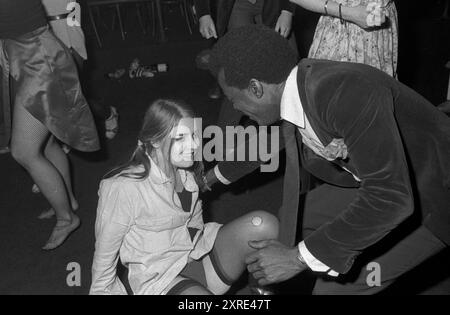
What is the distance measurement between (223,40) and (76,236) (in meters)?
1.51

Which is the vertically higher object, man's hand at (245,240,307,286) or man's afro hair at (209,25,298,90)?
man's afro hair at (209,25,298,90)

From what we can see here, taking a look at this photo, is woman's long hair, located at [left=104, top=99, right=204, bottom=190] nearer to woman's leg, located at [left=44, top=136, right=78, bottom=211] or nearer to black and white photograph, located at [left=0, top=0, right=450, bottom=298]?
black and white photograph, located at [left=0, top=0, right=450, bottom=298]

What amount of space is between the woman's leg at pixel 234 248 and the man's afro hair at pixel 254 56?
1.86 feet

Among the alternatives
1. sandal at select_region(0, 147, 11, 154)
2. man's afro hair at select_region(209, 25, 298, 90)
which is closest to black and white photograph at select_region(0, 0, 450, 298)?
man's afro hair at select_region(209, 25, 298, 90)

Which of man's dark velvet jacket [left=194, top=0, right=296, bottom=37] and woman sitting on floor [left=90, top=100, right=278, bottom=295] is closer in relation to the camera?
woman sitting on floor [left=90, top=100, right=278, bottom=295]

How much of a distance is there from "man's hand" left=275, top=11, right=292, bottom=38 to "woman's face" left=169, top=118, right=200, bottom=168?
1.10 metres

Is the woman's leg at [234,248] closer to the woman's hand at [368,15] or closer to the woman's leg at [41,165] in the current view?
the woman's hand at [368,15]

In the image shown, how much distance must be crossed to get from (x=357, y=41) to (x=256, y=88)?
788 millimetres

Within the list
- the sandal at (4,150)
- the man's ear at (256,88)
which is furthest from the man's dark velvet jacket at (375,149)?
the sandal at (4,150)

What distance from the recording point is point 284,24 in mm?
2521

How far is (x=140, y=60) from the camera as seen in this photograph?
495cm

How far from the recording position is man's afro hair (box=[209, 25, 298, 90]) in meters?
1.31

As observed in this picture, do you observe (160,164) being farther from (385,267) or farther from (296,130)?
(385,267)
